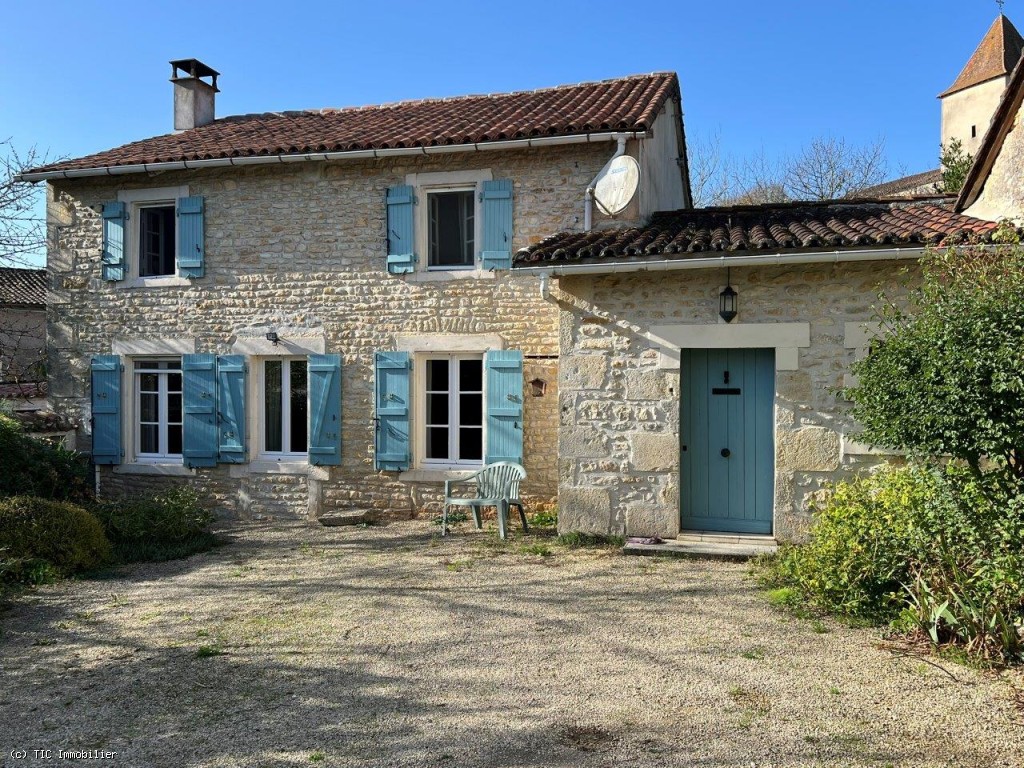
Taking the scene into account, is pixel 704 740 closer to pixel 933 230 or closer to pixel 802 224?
pixel 933 230

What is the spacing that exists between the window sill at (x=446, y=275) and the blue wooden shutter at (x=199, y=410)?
2801 millimetres

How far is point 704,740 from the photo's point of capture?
346 cm

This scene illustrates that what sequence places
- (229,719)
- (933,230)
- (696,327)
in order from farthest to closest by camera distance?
(696,327)
(933,230)
(229,719)

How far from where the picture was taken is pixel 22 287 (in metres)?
20.8

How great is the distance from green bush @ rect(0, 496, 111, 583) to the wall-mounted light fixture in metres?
6.18

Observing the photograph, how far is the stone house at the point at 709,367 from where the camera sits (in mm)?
6793

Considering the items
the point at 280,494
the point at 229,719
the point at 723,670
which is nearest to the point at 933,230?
the point at 723,670

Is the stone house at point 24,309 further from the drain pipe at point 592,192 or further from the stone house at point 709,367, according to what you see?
the stone house at point 709,367

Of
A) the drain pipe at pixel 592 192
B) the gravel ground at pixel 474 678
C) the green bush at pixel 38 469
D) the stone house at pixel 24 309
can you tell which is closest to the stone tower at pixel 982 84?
the drain pipe at pixel 592 192

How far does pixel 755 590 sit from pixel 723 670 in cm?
170

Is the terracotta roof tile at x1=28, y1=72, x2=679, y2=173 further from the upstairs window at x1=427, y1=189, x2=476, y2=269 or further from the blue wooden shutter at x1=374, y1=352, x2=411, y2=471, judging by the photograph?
the blue wooden shutter at x1=374, y1=352, x2=411, y2=471

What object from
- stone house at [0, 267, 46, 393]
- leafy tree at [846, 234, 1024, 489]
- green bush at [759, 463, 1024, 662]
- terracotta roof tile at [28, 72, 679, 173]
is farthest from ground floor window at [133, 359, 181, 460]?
stone house at [0, 267, 46, 393]

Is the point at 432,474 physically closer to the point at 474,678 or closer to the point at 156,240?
the point at 474,678

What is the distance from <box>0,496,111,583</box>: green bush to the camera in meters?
6.33
